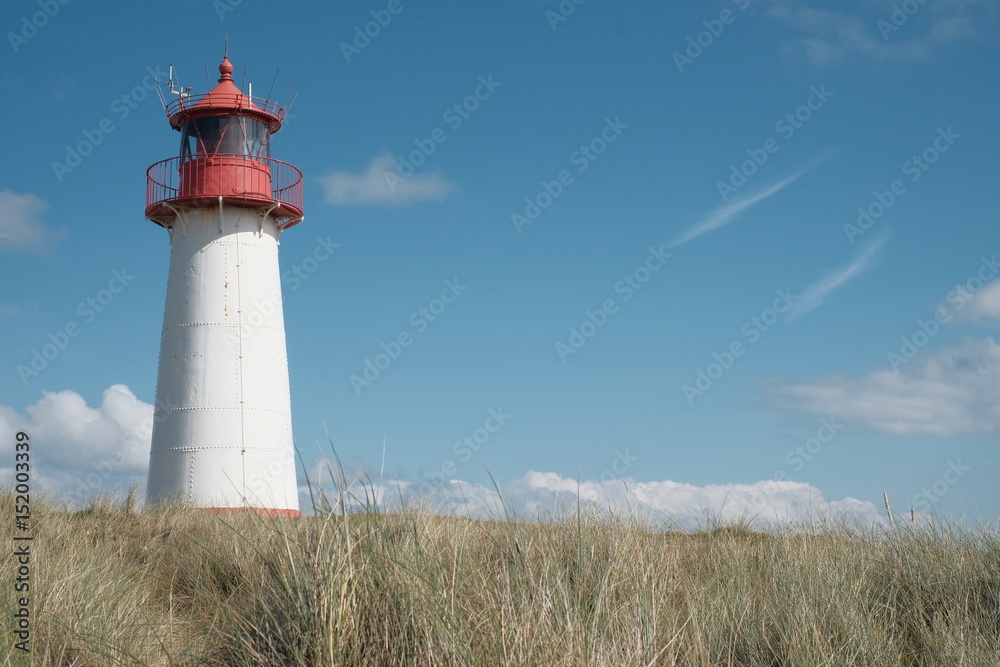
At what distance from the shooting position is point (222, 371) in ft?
51.7

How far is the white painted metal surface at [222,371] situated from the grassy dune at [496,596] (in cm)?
612

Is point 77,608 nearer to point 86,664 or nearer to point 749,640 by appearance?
point 86,664

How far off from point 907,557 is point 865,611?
156 centimetres

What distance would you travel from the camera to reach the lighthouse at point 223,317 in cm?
1552

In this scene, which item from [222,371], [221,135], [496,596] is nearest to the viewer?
[496,596]

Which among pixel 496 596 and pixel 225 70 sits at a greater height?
pixel 225 70

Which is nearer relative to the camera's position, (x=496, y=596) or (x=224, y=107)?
(x=496, y=596)

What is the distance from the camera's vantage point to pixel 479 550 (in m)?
6.77

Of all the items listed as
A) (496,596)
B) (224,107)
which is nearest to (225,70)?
(224,107)

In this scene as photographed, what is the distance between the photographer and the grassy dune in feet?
13.3

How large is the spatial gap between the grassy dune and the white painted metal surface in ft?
20.1

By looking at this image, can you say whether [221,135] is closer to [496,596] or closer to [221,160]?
[221,160]

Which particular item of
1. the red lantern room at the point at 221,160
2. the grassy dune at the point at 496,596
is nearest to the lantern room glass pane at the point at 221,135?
the red lantern room at the point at 221,160

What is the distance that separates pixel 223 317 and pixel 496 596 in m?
12.5
